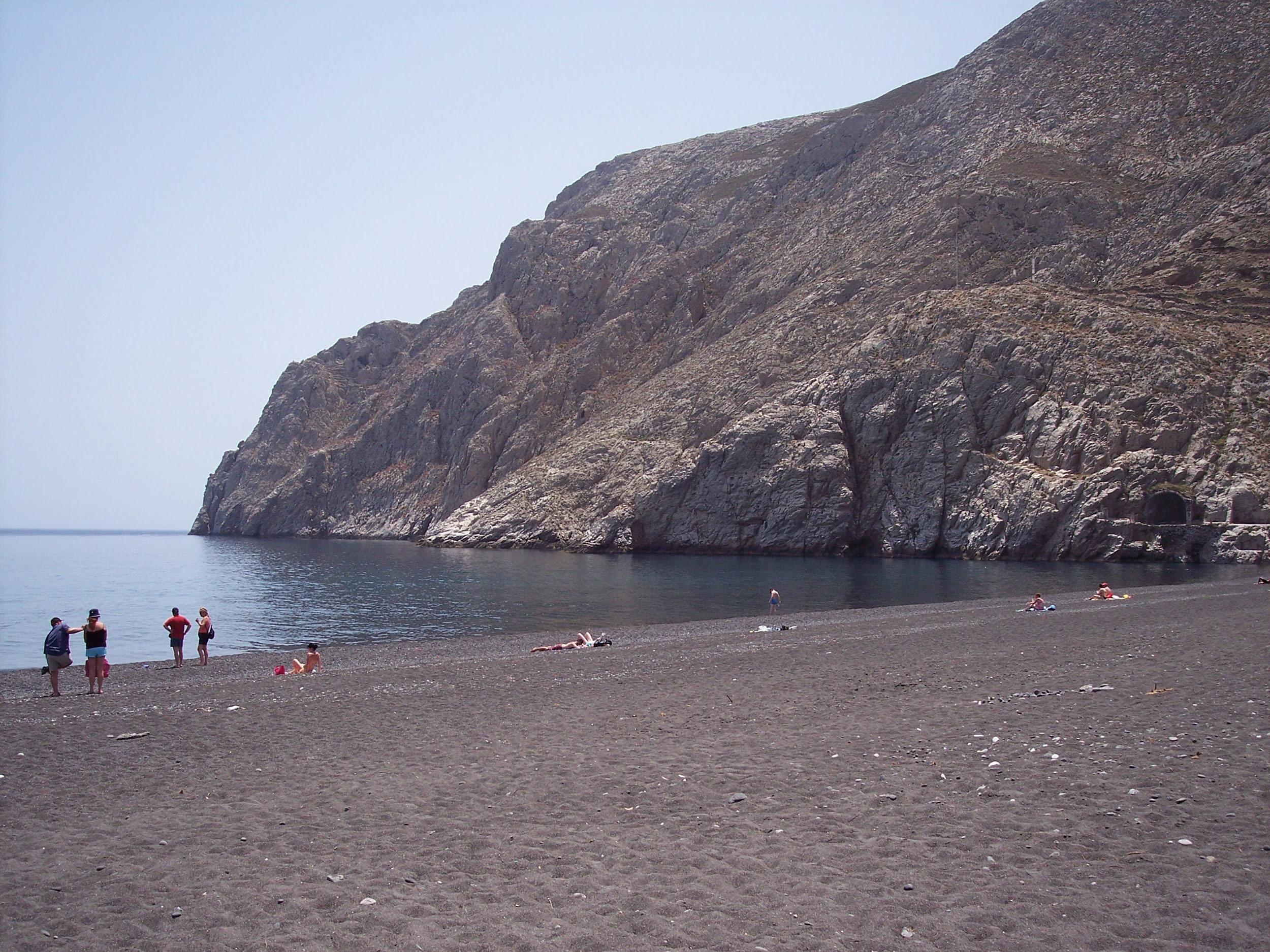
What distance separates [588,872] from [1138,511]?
77277 mm

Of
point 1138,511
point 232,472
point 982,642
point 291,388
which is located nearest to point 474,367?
point 291,388

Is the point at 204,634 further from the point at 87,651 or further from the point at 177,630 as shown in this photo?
the point at 87,651

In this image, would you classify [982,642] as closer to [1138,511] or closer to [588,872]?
[588,872]

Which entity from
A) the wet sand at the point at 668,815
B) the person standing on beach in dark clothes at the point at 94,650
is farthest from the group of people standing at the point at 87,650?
the wet sand at the point at 668,815

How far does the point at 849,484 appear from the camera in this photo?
90.4 m

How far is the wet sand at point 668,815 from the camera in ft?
24.1

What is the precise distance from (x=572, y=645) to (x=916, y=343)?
7156 cm

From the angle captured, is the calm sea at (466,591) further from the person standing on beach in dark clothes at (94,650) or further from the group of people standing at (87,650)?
the person standing on beach in dark clothes at (94,650)

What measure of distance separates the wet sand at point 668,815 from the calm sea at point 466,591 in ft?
70.9

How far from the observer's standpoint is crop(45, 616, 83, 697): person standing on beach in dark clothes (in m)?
21.3

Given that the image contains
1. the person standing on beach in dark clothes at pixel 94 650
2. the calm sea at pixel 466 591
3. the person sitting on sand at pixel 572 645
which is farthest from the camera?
the calm sea at pixel 466 591

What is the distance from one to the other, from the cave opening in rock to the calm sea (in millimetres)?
7249

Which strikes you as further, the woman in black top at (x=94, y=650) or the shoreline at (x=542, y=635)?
the shoreline at (x=542, y=635)

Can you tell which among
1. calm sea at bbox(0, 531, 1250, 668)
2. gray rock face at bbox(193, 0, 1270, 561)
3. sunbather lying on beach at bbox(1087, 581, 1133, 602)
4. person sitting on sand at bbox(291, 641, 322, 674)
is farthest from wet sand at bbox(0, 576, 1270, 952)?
gray rock face at bbox(193, 0, 1270, 561)
